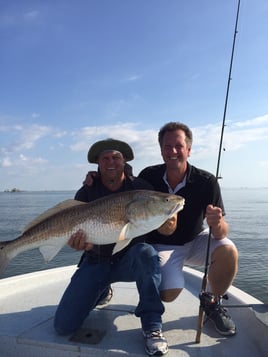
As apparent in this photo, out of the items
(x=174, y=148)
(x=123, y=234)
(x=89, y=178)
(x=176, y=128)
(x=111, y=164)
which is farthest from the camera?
(x=176, y=128)

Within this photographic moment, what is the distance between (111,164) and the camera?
3875mm

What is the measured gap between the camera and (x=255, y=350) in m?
3.11

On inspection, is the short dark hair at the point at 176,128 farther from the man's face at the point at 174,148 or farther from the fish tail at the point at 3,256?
the fish tail at the point at 3,256

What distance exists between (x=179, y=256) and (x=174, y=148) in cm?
133

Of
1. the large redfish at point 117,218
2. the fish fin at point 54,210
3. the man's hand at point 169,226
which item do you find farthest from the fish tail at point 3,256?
the man's hand at point 169,226

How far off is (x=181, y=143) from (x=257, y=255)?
9.68 meters

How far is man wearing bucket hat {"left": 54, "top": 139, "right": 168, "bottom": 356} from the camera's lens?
3.29 m

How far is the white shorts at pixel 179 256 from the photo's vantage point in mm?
3852

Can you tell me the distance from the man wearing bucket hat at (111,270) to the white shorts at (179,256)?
0.36 m

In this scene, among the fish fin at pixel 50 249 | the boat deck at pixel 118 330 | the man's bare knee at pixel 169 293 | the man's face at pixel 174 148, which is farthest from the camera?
the man's face at pixel 174 148

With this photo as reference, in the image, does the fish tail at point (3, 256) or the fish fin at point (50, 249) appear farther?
the fish fin at point (50, 249)

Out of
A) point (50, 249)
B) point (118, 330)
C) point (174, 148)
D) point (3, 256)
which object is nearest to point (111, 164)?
point (174, 148)

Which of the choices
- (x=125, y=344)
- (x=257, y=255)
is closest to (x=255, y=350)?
(x=125, y=344)

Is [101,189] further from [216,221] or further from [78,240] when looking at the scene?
[216,221]
